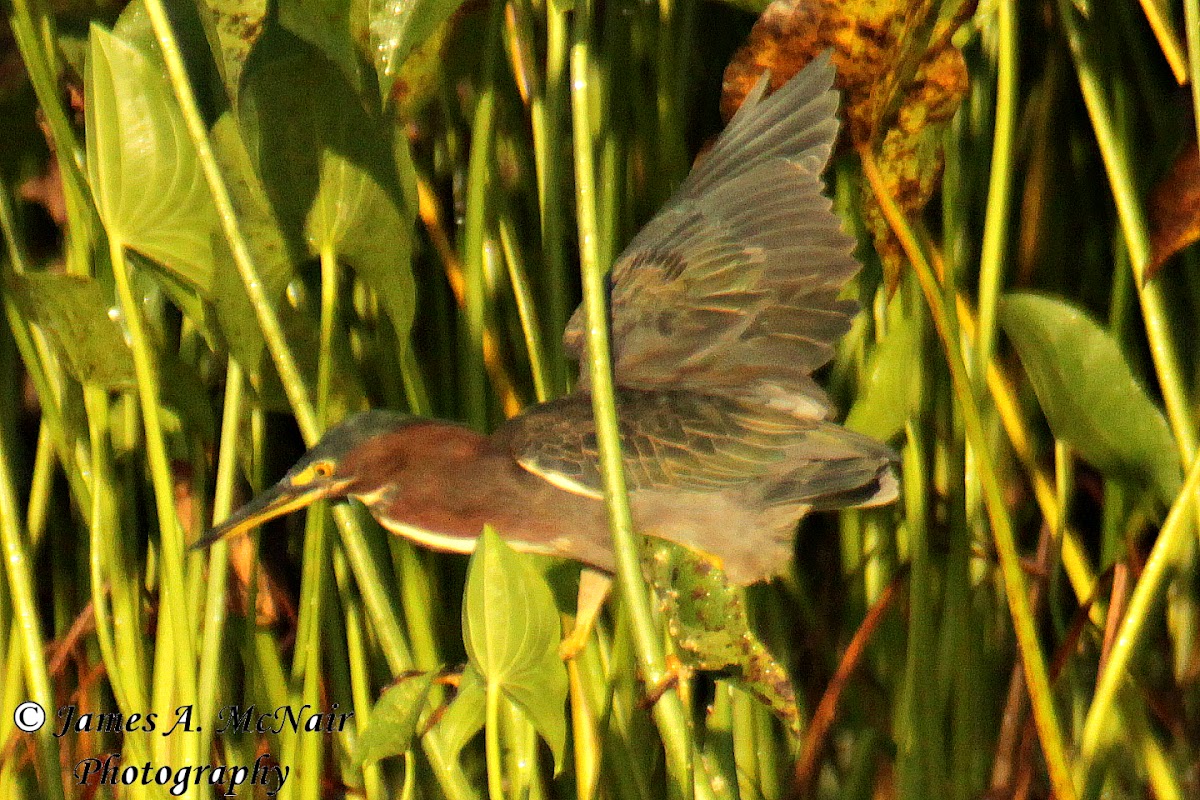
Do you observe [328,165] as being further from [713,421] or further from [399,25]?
[713,421]

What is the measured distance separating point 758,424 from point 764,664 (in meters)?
0.22

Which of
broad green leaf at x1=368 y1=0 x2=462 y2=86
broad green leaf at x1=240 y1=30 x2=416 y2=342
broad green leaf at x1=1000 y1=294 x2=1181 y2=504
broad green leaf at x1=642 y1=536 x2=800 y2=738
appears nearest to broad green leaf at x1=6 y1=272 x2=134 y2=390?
broad green leaf at x1=240 y1=30 x2=416 y2=342

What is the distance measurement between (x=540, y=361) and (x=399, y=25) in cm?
31

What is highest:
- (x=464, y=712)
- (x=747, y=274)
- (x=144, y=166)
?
(x=144, y=166)

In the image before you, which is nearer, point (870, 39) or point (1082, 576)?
point (870, 39)

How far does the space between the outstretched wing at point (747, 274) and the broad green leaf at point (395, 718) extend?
0.26m

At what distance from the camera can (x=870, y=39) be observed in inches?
29.9

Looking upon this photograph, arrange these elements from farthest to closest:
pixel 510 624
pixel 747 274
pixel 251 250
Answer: pixel 747 274 → pixel 251 250 → pixel 510 624

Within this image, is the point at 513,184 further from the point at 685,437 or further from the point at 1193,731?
the point at 1193,731

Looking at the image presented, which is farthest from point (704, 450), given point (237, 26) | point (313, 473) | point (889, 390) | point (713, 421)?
point (237, 26)

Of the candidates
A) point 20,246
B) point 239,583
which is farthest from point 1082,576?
point 20,246

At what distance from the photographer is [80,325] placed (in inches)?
31.7

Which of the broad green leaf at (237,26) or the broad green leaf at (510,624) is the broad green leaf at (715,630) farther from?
the broad green leaf at (237,26)

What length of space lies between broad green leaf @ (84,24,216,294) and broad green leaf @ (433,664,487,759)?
29 centimetres
